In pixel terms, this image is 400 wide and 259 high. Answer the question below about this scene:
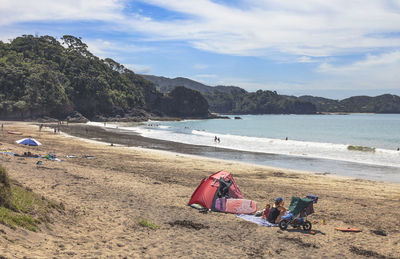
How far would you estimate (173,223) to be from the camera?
30.5ft

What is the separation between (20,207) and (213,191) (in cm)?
590

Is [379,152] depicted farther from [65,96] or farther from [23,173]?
[65,96]

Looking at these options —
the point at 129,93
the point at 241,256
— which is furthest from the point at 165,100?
the point at 241,256

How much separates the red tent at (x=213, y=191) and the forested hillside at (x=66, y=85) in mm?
70030

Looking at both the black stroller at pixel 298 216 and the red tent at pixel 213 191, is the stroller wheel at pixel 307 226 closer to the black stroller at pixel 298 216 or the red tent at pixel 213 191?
the black stroller at pixel 298 216

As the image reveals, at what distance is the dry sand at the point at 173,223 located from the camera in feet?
22.8

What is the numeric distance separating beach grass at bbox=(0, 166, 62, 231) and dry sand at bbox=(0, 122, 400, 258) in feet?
0.81

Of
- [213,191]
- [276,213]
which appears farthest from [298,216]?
[213,191]

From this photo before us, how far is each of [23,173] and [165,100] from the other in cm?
12645

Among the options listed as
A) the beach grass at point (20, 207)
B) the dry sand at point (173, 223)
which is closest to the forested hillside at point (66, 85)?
the dry sand at point (173, 223)

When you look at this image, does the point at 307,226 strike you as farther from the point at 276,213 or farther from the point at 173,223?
the point at 173,223

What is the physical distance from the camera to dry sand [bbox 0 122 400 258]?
696 centimetres

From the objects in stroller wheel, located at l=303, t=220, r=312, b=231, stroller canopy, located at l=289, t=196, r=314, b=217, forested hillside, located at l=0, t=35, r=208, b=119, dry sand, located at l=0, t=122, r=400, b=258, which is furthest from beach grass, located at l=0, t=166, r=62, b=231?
forested hillside, located at l=0, t=35, r=208, b=119

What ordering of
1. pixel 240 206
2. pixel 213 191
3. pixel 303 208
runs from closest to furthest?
1. pixel 303 208
2. pixel 240 206
3. pixel 213 191
